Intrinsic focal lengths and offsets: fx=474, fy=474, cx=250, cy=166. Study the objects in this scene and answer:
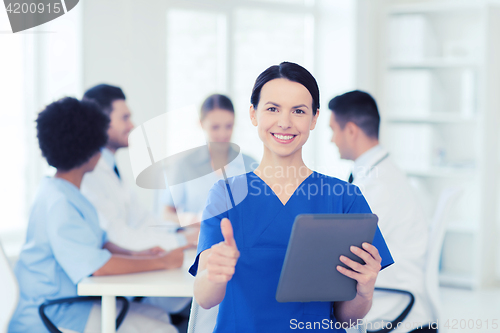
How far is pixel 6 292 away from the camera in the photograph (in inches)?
53.8

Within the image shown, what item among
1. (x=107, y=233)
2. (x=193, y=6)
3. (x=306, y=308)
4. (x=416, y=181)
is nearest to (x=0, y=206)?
(x=107, y=233)

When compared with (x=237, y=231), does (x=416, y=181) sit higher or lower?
lower

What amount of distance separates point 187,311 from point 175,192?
1.03m

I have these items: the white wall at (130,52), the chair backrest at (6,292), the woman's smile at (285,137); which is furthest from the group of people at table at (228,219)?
the white wall at (130,52)

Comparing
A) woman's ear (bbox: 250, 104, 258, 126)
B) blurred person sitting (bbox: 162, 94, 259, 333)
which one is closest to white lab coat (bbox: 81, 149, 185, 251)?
blurred person sitting (bbox: 162, 94, 259, 333)

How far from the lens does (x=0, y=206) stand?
2889 mm

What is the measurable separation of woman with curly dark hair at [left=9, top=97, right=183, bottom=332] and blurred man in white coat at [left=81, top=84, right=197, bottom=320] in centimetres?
23

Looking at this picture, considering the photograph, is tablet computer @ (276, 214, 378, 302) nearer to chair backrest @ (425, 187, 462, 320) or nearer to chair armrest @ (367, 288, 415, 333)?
chair armrest @ (367, 288, 415, 333)

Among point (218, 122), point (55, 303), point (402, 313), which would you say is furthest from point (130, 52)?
point (402, 313)

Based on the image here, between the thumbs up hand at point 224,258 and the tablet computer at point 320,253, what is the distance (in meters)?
0.11

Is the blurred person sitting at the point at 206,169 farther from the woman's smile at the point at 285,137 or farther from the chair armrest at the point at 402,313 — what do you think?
the chair armrest at the point at 402,313

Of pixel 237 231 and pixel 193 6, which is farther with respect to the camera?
pixel 193 6

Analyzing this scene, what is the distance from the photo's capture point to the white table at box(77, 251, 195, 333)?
5.19ft

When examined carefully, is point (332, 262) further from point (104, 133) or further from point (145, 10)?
point (145, 10)
